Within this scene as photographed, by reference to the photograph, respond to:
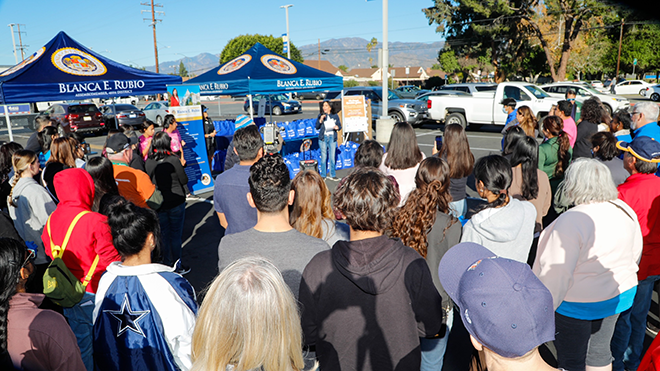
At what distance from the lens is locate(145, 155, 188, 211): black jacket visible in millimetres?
4969

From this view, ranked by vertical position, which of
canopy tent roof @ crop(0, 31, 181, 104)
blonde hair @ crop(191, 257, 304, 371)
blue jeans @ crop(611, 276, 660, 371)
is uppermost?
canopy tent roof @ crop(0, 31, 181, 104)

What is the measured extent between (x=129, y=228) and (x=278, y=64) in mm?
8167

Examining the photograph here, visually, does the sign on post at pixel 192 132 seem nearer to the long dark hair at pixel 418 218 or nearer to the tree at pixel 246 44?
the long dark hair at pixel 418 218

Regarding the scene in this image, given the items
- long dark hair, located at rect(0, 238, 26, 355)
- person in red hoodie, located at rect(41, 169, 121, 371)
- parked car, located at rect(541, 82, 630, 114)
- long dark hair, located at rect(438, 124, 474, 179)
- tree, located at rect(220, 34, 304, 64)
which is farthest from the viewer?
tree, located at rect(220, 34, 304, 64)

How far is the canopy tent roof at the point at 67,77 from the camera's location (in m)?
6.88

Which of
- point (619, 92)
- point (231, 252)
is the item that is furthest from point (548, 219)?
point (619, 92)

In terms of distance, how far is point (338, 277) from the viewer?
77.1 inches

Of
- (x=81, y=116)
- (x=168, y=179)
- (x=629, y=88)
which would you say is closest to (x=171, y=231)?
(x=168, y=179)

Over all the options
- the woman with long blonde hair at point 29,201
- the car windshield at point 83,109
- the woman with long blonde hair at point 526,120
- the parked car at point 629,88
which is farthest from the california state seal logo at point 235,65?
the parked car at point 629,88

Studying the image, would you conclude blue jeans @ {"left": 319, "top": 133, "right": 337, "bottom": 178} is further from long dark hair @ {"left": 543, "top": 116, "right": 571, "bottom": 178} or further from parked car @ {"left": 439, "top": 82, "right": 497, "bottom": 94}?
parked car @ {"left": 439, "top": 82, "right": 497, "bottom": 94}

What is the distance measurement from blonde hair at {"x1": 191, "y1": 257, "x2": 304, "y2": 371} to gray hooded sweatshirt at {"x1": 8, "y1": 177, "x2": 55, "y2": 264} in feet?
10.6

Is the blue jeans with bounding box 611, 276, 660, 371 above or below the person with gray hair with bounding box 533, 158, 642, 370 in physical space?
below

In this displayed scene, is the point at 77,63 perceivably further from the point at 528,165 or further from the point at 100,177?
the point at 528,165

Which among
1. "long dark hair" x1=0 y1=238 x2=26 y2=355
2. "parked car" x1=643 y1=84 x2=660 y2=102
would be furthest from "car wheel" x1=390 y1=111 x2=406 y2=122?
"parked car" x1=643 y1=84 x2=660 y2=102
